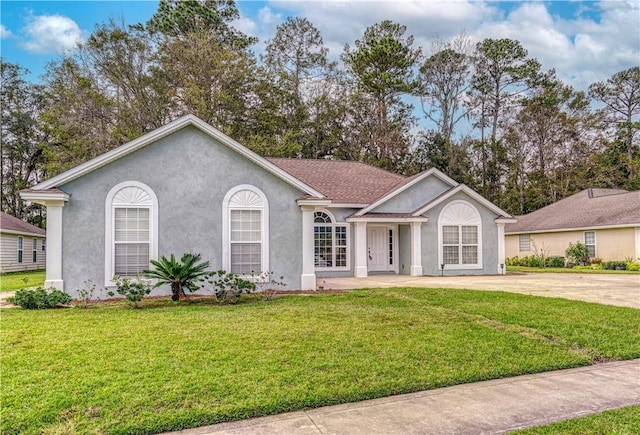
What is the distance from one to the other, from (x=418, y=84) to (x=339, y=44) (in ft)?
26.3

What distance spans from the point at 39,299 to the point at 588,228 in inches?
1016

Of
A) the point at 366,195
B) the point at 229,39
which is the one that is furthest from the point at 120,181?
the point at 229,39

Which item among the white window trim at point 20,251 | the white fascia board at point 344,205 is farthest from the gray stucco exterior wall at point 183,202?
the white window trim at point 20,251

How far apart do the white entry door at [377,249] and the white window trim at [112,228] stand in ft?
32.2

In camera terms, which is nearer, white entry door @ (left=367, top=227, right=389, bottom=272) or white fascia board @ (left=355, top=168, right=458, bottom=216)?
white fascia board @ (left=355, top=168, right=458, bottom=216)

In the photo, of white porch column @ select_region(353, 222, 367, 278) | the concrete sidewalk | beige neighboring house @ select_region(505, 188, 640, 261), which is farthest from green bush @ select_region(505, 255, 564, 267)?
the concrete sidewalk

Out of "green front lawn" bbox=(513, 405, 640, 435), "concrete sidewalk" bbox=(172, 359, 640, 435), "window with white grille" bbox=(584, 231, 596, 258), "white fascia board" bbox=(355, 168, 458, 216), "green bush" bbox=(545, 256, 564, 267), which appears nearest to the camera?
"green front lawn" bbox=(513, 405, 640, 435)

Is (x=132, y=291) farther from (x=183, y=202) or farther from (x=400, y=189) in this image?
(x=400, y=189)

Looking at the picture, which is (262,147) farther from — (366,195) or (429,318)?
(429,318)

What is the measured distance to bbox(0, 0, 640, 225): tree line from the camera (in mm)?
30531

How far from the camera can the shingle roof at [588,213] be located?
76.7 feet

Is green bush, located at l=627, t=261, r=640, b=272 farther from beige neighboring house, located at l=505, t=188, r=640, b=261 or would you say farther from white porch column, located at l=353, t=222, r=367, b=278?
white porch column, located at l=353, t=222, r=367, b=278

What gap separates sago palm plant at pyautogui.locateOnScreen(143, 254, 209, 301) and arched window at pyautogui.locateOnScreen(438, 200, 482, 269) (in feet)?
35.0

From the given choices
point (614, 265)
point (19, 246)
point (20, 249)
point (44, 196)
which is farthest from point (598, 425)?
point (20, 249)
